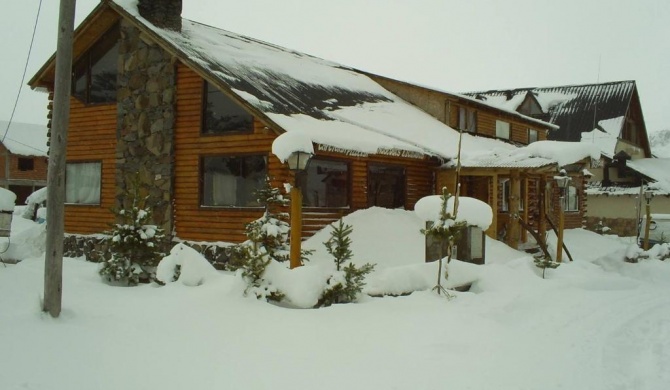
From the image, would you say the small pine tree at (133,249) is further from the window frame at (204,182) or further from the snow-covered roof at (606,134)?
the snow-covered roof at (606,134)

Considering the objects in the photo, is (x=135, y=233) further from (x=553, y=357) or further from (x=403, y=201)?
(x=403, y=201)

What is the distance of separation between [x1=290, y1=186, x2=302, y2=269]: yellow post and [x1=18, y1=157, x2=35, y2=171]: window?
148ft

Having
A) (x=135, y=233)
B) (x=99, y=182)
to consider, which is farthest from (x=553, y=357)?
(x=99, y=182)

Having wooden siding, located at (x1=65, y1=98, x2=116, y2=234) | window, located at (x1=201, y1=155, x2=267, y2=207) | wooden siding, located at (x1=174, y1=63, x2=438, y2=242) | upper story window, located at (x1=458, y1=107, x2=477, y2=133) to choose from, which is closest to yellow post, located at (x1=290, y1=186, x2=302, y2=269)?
wooden siding, located at (x1=174, y1=63, x2=438, y2=242)

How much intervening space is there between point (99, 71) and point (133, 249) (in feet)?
30.8

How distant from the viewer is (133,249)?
1024cm

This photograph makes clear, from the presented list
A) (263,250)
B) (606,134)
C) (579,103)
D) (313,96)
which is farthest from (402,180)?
(579,103)

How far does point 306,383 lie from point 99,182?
1381 centimetres

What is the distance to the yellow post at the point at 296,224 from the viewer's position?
9.35 metres

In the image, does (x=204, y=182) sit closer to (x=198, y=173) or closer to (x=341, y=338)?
(x=198, y=173)

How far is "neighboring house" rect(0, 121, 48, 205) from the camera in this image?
1801 inches

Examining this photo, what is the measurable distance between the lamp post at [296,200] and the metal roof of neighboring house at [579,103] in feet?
90.1

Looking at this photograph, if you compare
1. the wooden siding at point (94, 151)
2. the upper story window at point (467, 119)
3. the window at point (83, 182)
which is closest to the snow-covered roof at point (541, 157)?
the upper story window at point (467, 119)

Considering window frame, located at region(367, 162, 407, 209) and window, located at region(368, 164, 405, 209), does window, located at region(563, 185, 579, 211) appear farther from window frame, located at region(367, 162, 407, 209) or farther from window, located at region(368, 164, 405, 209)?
window, located at region(368, 164, 405, 209)
